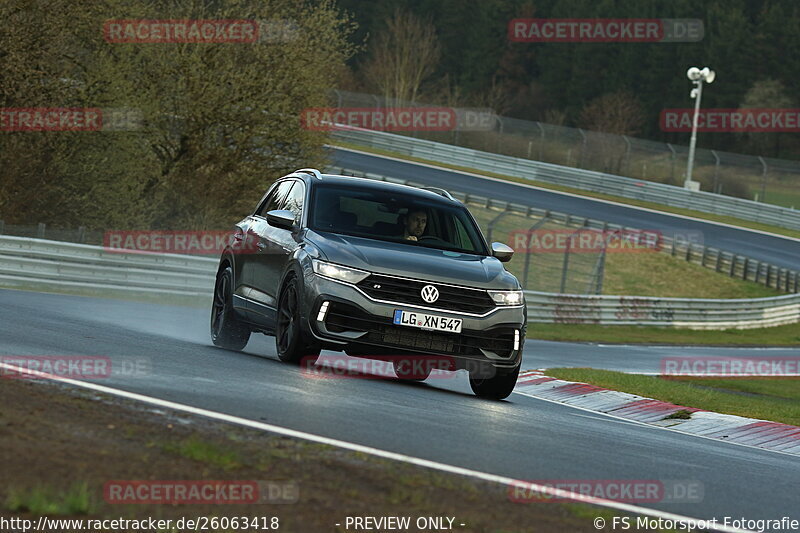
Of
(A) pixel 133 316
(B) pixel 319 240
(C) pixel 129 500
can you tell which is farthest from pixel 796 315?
(C) pixel 129 500

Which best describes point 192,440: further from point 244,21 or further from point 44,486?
point 244,21

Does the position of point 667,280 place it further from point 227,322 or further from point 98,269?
point 227,322

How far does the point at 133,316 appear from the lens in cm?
1730

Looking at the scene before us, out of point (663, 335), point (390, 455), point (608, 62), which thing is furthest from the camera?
point (608, 62)

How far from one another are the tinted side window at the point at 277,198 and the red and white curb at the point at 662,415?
3.71 m

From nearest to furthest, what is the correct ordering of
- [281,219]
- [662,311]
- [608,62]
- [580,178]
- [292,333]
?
1. [292,333]
2. [281,219]
3. [662,311]
4. [580,178]
5. [608,62]

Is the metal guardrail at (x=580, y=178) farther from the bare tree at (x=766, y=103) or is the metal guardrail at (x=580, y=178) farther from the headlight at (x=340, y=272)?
the headlight at (x=340, y=272)

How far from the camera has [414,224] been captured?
12203 millimetres

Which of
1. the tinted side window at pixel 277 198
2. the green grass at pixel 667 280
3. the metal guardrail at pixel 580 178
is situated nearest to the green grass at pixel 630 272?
the green grass at pixel 667 280

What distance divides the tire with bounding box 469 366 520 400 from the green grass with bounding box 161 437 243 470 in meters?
5.47

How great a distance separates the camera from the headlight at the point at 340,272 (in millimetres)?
10930

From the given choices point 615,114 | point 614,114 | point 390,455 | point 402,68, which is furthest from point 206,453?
point 615,114

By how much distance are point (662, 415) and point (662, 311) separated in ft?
72.9

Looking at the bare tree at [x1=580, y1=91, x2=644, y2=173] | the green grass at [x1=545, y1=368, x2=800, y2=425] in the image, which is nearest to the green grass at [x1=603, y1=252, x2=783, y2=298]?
the green grass at [x1=545, y1=368, x2=800, y2=425]
